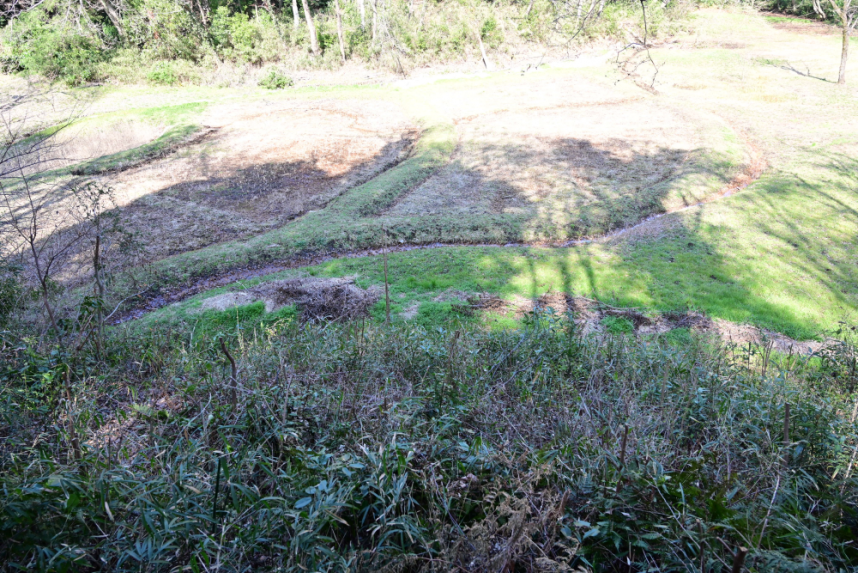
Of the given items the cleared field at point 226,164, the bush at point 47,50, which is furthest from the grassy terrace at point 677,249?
the bush at point 47,50

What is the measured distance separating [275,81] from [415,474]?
1280 inches

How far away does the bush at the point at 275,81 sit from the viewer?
31.0 m

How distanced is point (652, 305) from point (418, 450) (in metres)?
8.46

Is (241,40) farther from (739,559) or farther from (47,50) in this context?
(739,559)

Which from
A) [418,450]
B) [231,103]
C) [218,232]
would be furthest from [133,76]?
[418,450]

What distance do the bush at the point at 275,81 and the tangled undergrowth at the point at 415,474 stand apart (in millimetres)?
29355

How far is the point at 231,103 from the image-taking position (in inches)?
1090

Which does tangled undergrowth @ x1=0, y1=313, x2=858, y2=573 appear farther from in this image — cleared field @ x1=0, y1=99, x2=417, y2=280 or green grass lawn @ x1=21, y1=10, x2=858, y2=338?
cleared field @ x1=0, y1=99, x2=417, y2=280

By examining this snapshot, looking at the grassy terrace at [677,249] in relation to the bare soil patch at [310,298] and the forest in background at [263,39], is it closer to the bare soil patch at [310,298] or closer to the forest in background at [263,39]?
the bare soil patch at [310,298]

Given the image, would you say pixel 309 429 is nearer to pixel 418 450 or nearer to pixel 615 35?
pixel 418 450

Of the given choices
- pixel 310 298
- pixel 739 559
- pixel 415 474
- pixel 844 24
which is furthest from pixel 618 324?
pixel 844 24

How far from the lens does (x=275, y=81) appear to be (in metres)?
31.0

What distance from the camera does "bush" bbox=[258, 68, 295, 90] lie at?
30953mm

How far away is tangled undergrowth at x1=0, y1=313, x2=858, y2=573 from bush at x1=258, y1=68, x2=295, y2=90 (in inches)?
1156
